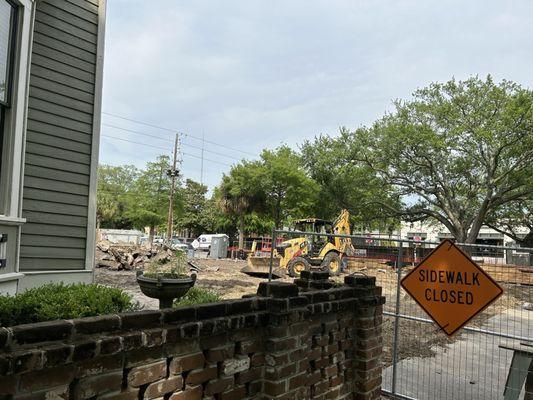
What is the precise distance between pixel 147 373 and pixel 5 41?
441 centimetres

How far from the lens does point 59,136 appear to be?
18.9ft

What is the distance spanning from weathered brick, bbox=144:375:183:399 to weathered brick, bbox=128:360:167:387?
27mm

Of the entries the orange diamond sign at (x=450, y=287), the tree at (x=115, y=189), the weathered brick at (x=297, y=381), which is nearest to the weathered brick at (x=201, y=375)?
the weathered brick at (x=297, y=381)

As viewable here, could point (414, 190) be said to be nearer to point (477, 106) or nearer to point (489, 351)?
point (477, 106)

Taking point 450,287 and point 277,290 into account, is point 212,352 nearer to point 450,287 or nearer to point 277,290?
point 277,290

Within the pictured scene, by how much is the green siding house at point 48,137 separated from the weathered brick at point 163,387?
3.33m

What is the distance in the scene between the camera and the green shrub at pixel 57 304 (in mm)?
3822

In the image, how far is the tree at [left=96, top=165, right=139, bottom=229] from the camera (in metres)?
56.3

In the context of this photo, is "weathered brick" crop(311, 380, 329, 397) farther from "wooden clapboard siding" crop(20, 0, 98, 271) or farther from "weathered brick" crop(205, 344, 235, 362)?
"wooden clapboard siding" crop(20, 0, 98, 271)

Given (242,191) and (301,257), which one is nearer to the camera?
(301,257)

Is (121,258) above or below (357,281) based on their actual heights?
below

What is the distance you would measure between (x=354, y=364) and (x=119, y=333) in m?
2.36

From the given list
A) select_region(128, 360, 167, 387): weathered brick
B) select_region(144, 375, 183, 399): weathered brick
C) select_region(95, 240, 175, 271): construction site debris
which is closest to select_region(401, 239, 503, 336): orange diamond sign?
select_region(144, 375, 183, 399): weathered brick

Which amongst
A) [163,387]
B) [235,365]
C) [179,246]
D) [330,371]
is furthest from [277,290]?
[179,246]
